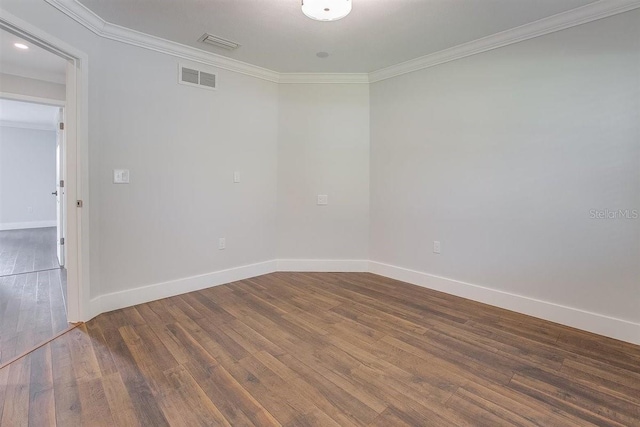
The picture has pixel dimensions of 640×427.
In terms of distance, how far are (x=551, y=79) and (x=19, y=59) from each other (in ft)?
17.3

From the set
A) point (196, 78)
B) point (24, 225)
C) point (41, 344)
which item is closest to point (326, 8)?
point (196, 78)

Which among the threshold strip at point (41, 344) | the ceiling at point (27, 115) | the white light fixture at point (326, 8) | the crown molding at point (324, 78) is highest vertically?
the ceiling at point (27, 115)

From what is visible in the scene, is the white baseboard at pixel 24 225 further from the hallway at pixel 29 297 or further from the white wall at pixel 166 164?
the white wall at pixel 166 164

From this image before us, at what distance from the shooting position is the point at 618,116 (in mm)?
2277

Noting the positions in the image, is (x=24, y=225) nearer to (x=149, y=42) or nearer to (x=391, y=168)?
(x=149, y=42)

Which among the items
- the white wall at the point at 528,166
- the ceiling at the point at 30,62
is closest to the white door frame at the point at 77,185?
the ceiling at the point at 30,62

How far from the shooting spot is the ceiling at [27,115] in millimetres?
5387

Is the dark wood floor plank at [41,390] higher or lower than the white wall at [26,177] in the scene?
lower

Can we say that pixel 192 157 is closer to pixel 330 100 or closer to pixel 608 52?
pixel 330 100

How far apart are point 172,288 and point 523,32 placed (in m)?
4.09

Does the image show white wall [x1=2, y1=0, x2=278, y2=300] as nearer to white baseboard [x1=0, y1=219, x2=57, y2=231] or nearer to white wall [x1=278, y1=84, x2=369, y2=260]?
white wall [x1=278, y1=84, x2=369, y2=260]

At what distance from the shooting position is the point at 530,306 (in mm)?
2727

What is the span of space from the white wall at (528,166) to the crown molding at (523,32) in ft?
0.19

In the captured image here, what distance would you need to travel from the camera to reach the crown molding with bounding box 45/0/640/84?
2291 mm
